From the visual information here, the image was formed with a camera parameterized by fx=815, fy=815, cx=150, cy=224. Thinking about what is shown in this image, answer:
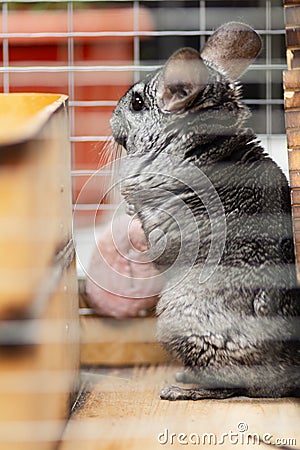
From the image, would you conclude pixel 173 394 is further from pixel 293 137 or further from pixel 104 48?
pixel 104 48

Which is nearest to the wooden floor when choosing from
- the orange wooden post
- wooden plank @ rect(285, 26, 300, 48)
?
the orange wooden post

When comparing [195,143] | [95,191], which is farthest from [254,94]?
[195,143]

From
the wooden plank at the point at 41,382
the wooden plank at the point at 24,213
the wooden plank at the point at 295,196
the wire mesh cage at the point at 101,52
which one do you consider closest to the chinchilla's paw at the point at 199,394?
the wooden plank at the point at 41,382

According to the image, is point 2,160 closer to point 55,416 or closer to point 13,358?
point 13,358

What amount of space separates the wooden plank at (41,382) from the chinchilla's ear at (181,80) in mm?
495

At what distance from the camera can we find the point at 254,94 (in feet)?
12.0

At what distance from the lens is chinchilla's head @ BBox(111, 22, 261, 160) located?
191cm

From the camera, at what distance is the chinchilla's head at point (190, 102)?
75.4 inches

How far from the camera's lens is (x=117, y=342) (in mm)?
2334

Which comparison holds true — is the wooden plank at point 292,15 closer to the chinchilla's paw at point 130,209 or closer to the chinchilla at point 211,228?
the chinchilla at point 211,228

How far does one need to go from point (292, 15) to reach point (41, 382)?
1.01m

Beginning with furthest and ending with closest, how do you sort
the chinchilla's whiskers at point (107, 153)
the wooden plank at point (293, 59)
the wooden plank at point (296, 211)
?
1. the chinchilla's whiskers at point (107, 153)
2. the wooden plank at point (293, 59)
3. the wooden plank at point (296, 211)

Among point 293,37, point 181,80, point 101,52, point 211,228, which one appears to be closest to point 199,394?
point 211,228

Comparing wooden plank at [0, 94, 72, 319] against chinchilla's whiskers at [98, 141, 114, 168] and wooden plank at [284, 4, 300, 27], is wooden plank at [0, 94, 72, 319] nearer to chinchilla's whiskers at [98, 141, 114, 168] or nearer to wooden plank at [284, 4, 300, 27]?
wooden plank at [284, 4, 300, 27]
